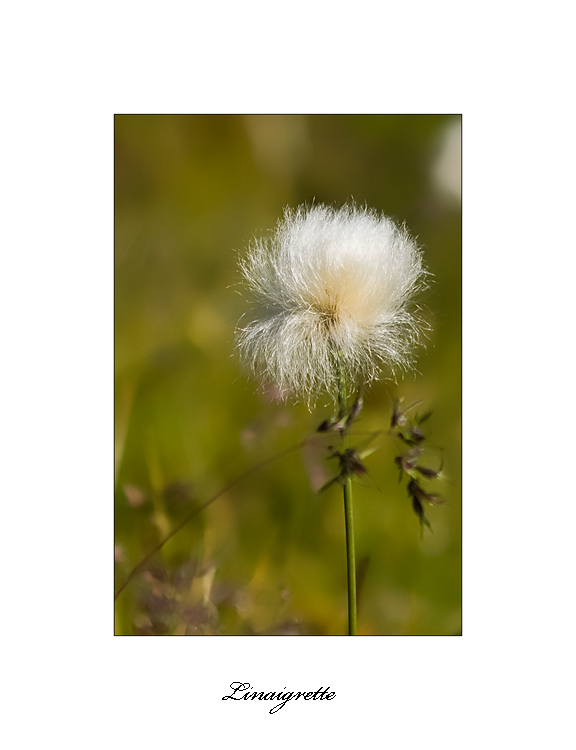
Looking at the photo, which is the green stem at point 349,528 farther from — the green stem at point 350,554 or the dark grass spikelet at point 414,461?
the dark grass spikelet at point 414,461

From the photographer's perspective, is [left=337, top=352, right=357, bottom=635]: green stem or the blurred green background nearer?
[left=337, top=352, right=357, bottom=635]: green stem

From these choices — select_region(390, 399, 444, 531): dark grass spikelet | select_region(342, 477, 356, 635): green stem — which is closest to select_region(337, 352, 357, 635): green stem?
select_region(342, 477, 356, 635): green stem

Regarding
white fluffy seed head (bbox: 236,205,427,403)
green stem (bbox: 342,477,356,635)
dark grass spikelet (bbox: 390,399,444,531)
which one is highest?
white fluffy seed head (bbox: 236,205,427,403)

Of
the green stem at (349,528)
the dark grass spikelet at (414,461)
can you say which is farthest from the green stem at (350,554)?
the dark grass spikelet at (414,461)

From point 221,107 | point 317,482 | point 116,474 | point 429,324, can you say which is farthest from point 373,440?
point 221,107

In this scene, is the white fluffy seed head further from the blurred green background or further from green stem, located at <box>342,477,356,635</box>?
green stem, located at <box>342,477,356,635</box>
